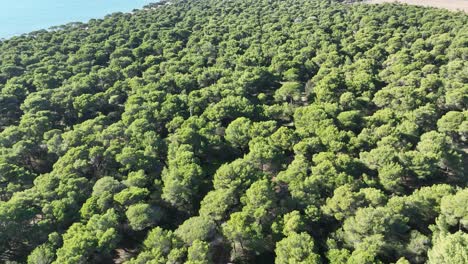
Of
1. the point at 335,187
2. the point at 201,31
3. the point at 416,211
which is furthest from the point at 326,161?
the point at 201,31

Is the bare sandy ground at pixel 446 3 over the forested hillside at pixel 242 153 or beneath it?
beneath

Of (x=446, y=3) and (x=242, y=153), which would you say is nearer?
(x=242, y=153)

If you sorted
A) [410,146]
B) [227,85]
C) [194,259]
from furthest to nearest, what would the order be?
[227,85]
[410,146]
[194,259]

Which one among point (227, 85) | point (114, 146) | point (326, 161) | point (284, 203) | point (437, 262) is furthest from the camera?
point (227, 85)

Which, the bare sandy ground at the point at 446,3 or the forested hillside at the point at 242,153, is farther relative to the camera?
the bare sandy ground at the point at 446,3

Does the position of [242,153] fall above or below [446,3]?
above

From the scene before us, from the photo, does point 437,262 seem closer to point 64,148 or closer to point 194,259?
point 194,259

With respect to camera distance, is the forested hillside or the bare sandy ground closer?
the forested hillside

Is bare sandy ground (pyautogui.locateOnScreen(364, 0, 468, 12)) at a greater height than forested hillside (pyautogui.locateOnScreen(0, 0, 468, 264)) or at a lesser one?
lesser
